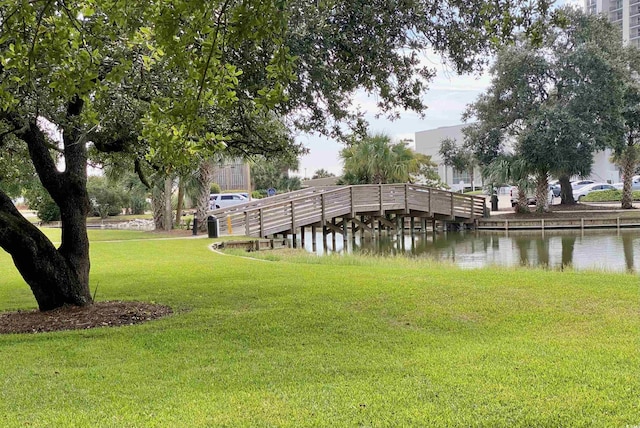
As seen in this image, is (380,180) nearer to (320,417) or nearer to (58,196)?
(58,196)

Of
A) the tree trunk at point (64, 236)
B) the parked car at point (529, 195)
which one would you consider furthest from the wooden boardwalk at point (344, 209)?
the tree trunk at point (64, 236)

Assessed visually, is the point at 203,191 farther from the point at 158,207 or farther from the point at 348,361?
the point at 348,361

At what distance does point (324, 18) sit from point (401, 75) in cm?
206

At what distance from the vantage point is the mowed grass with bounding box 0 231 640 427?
3939mm

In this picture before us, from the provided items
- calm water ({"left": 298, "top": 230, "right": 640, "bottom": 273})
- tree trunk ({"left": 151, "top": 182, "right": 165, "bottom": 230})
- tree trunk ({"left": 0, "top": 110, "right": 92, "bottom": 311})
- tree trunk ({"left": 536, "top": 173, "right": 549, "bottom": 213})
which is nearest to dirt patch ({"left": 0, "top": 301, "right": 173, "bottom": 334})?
tree trunk ({"left": 0, "top": 110, "right": 92, "bottom": 311})

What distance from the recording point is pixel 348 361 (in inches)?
201

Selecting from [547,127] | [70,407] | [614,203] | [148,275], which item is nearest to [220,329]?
[70,407]

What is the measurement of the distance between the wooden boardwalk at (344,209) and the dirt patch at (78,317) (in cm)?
1640

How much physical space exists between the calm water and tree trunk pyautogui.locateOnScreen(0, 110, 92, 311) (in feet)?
39.3

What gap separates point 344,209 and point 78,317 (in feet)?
73.2

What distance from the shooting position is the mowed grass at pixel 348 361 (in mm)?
3939

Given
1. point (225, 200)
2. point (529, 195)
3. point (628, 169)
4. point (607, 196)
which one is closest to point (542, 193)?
point (628, 169)

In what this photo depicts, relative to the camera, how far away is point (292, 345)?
18.8 feet

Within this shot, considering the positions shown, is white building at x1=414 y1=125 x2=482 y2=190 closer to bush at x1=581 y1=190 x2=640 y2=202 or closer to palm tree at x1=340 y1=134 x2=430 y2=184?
bush at x1=581 y1=190 x2=640 y2=202
